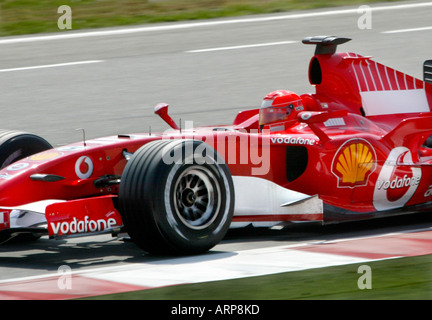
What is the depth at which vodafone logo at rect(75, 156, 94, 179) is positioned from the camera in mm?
6879

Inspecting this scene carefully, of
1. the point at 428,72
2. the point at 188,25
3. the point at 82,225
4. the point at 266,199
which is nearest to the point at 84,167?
the point at 82,225

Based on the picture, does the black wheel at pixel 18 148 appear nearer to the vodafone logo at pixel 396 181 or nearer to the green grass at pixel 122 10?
the vodafone logo at pixel 396 181

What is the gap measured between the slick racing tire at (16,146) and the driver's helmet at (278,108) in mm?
1867

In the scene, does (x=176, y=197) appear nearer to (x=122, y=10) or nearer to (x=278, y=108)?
(x=278, y=108)

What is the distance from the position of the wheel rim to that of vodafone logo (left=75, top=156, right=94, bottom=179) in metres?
0.79

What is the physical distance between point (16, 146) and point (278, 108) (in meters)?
2.17

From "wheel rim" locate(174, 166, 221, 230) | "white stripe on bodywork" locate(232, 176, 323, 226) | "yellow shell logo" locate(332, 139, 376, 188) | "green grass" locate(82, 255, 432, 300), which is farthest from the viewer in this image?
"yellow shell logo" locate(332, 139, 376, 188)

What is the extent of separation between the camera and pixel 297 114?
7.84m

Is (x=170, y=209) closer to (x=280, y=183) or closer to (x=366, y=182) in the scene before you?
(x=280, y=183)

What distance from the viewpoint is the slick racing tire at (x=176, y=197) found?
6.29 metres

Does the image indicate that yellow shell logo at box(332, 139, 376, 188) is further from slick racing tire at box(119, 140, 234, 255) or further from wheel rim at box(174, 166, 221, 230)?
wheel rim at box(174, 166, 221, 230)

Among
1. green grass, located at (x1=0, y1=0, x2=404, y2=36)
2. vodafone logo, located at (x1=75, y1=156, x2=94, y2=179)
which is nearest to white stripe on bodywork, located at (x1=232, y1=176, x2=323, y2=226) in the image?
vodafone logo, located at (x1=75, y1=156, x2=94, y2=179)

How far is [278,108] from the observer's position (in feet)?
25.6
